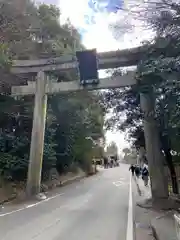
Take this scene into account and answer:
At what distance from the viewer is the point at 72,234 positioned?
8.43 metres

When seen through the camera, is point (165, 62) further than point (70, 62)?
No

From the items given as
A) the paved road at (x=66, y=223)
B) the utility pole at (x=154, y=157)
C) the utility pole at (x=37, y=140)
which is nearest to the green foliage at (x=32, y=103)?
the utility pole at (x=37, y=140)

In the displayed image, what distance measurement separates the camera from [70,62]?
60.3 feet

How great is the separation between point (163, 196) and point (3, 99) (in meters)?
10.9

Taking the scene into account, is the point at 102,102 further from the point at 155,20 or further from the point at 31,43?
the point at 155,20

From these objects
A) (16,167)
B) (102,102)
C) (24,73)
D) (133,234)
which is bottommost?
(133,234)

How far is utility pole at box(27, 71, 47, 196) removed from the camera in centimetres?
1773

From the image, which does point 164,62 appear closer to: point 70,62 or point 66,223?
point 66,223

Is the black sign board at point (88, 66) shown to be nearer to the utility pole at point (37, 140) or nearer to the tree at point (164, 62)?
the utility pole at point (37, 140)

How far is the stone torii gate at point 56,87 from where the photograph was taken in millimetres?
15836

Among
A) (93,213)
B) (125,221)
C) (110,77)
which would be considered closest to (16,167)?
(110,77)

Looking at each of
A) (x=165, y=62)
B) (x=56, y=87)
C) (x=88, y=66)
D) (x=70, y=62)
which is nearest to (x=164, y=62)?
(x=165, y=62)

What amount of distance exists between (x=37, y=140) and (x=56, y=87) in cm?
306

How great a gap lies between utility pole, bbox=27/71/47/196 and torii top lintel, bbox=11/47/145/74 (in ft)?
1.85
